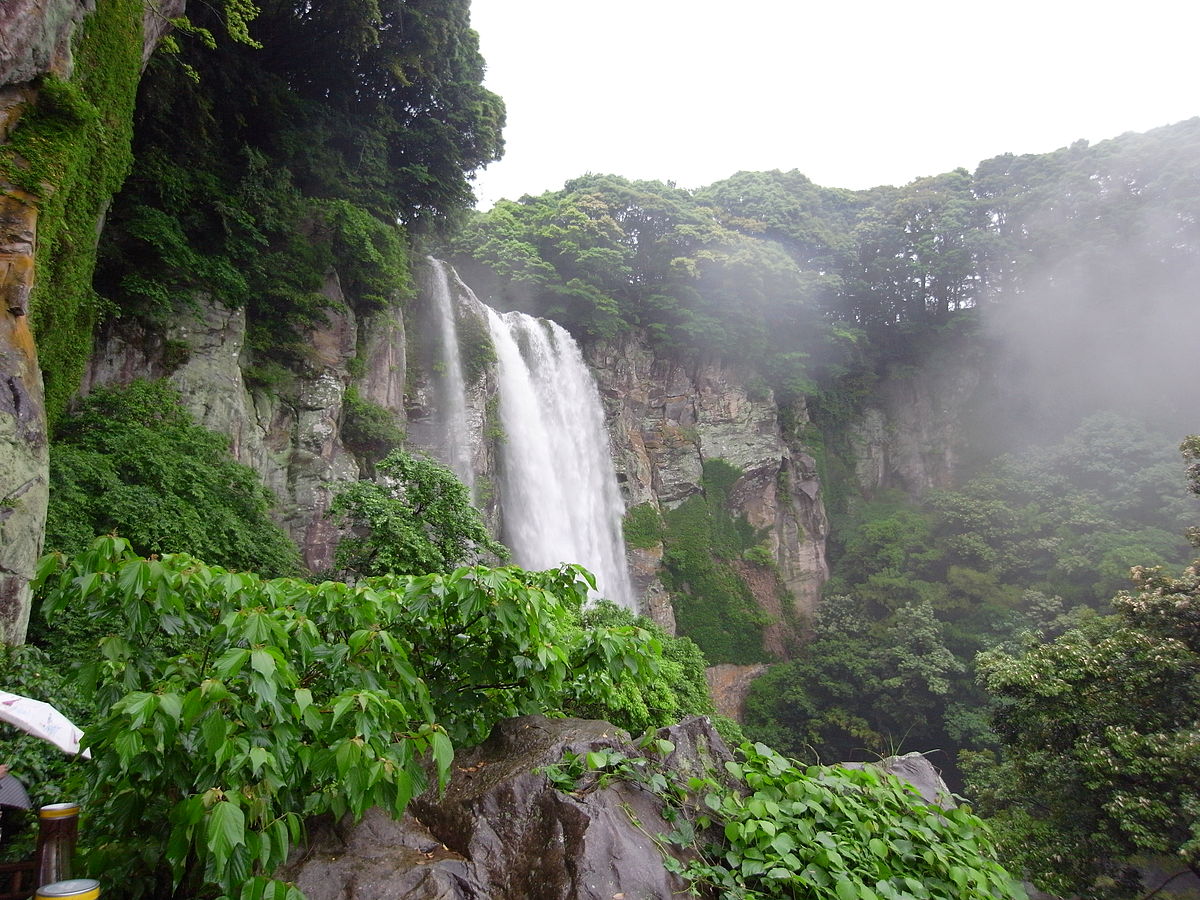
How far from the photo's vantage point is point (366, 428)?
12.7 metres

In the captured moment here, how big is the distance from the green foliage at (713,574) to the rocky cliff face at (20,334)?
17.0 metres

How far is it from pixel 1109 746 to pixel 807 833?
8.39 m

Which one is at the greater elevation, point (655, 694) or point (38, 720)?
point (38, 720)

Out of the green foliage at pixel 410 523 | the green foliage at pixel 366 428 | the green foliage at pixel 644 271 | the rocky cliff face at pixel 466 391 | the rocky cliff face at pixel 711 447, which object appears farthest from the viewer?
the rocky cliff face at pixel 711 447

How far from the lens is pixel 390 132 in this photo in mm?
13695

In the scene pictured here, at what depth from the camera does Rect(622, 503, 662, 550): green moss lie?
20.2 m

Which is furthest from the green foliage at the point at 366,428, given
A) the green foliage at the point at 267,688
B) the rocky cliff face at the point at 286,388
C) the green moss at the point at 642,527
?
the green foliage at the point at 267,688

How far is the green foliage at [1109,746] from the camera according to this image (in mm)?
7422

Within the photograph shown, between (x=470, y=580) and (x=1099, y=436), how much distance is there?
85.7 feet

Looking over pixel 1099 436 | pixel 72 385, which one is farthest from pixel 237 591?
pixel 1099 436

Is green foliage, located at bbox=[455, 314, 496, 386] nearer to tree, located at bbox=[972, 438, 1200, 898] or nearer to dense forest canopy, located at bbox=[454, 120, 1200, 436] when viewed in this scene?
dense forest canopy, located at bbox=[454, 120, 1200, 436]

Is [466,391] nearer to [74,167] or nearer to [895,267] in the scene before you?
[74,167]

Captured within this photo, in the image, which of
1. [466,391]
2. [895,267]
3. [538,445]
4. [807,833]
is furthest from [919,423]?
[807,833]

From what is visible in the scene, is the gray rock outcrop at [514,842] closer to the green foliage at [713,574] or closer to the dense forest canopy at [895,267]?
the green foliage at [713,574]
